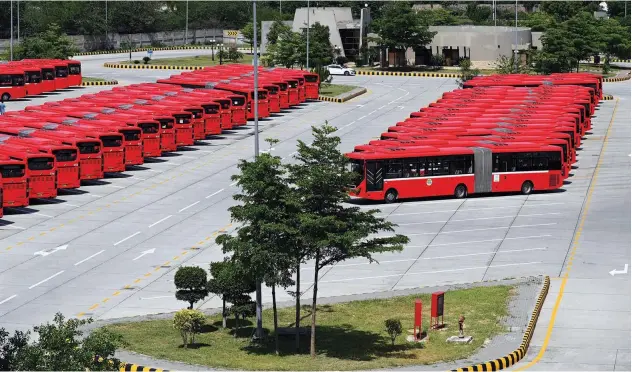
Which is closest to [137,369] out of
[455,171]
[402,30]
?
[455,171]

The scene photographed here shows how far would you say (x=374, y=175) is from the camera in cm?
7831

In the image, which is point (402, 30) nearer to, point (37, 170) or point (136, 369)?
point (37, 170)

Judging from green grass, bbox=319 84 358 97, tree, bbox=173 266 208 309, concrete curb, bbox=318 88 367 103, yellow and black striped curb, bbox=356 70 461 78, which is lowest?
tree, bbox=173 266 208 309

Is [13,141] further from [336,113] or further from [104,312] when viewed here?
[336,113]

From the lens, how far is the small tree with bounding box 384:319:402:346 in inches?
1875

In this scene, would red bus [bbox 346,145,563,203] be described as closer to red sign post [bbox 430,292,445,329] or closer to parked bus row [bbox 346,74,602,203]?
parked bus row [bbox 346,74,602,203]

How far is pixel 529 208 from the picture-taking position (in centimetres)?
7712

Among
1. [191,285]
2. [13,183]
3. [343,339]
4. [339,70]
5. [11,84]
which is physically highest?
[11,84]

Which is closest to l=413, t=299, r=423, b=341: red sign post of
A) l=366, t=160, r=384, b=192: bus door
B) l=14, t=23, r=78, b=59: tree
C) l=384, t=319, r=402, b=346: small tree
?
l=384, t=319, r=402, b=346: small tree

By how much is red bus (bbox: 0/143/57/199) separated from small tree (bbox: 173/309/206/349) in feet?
98.2

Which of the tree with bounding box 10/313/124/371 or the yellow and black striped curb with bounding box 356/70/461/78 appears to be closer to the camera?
the tree with bounding box 10/313/124/371

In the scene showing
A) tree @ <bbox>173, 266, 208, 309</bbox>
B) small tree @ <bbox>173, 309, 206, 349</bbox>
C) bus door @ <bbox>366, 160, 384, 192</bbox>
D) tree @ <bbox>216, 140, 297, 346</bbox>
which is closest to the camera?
tree @ <bbox>216, 140, 297, 346</bbox>

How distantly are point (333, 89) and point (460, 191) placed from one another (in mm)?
58049

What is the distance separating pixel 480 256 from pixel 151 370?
79.3ft
